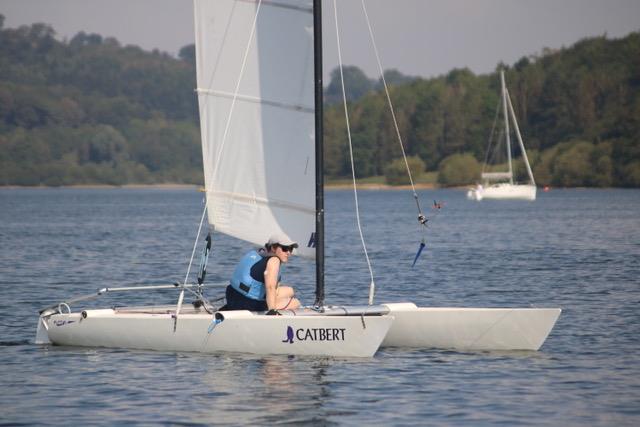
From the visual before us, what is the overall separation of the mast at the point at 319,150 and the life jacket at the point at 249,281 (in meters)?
0.91

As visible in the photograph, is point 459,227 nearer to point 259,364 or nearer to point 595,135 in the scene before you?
point 259,364

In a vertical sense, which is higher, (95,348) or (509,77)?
(509,77)

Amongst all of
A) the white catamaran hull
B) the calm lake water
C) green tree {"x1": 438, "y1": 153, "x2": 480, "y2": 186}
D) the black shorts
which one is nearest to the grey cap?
the black shorts

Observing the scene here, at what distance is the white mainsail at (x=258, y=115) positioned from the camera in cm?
1961

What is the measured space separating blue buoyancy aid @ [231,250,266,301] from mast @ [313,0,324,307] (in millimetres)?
909

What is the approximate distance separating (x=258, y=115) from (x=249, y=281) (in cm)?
269

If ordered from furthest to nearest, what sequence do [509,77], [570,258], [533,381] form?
[509,77] → [570,258] → [533,381]

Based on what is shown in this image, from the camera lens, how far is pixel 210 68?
20.2 m

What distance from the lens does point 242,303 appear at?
64.4 ft

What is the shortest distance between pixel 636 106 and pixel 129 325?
535 feet

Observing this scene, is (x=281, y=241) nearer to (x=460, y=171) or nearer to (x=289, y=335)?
(x=289, y=335)

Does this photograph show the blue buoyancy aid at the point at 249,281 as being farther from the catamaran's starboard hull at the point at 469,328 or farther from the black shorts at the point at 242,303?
the catamaran's starboard hull at the point at 469,328

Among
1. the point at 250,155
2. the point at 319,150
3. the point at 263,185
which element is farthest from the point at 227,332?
the point at 319,150

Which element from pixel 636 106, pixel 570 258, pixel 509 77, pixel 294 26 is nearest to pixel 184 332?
pixel 294 26
